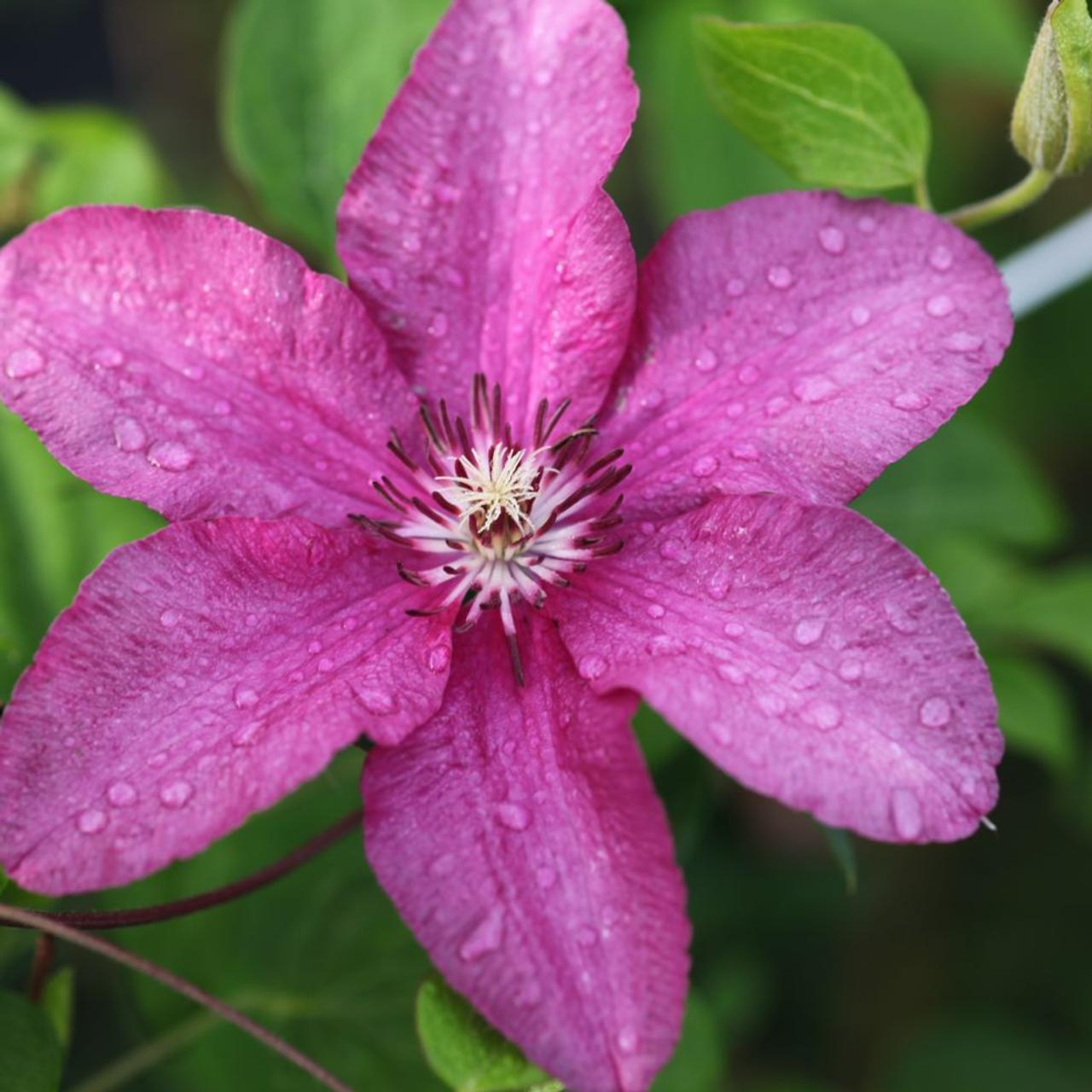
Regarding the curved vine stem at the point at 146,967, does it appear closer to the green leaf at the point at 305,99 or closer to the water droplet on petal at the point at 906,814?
the water droplet on petal at the point at 906,814

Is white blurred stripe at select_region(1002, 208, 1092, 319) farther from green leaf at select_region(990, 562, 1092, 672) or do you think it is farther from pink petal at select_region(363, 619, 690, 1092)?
pink petal at select_region(363, 619, 690, 1092)

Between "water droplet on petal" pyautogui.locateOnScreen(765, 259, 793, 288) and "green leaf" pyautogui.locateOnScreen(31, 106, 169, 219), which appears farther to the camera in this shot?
"green leaf" pyautogui.locateOnScreen(31, 106, 169, 219)

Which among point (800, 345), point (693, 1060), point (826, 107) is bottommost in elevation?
point (693, 1060)

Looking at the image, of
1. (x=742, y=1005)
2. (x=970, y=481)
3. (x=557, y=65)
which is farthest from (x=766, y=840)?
(x=557, y=65)

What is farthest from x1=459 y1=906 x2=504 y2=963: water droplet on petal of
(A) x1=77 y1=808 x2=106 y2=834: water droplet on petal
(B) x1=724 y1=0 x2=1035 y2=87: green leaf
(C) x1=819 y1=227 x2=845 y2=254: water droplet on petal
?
(B) x1=724 y1=0 x2=1035 y2=87: green leaf

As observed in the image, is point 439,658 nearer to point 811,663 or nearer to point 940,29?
point 811,663

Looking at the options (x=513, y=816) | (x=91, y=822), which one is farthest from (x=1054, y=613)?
(x=91, y=822)

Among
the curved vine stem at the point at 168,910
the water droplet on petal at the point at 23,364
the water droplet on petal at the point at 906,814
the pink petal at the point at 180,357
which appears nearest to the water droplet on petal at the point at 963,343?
the water droplet on petal at the point at 906,814

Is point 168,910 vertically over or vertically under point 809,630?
under

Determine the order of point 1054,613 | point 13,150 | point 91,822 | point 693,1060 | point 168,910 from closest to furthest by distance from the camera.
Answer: point 91,822, point 168,910, point 693,1060, point 13,150, point 1054,613
